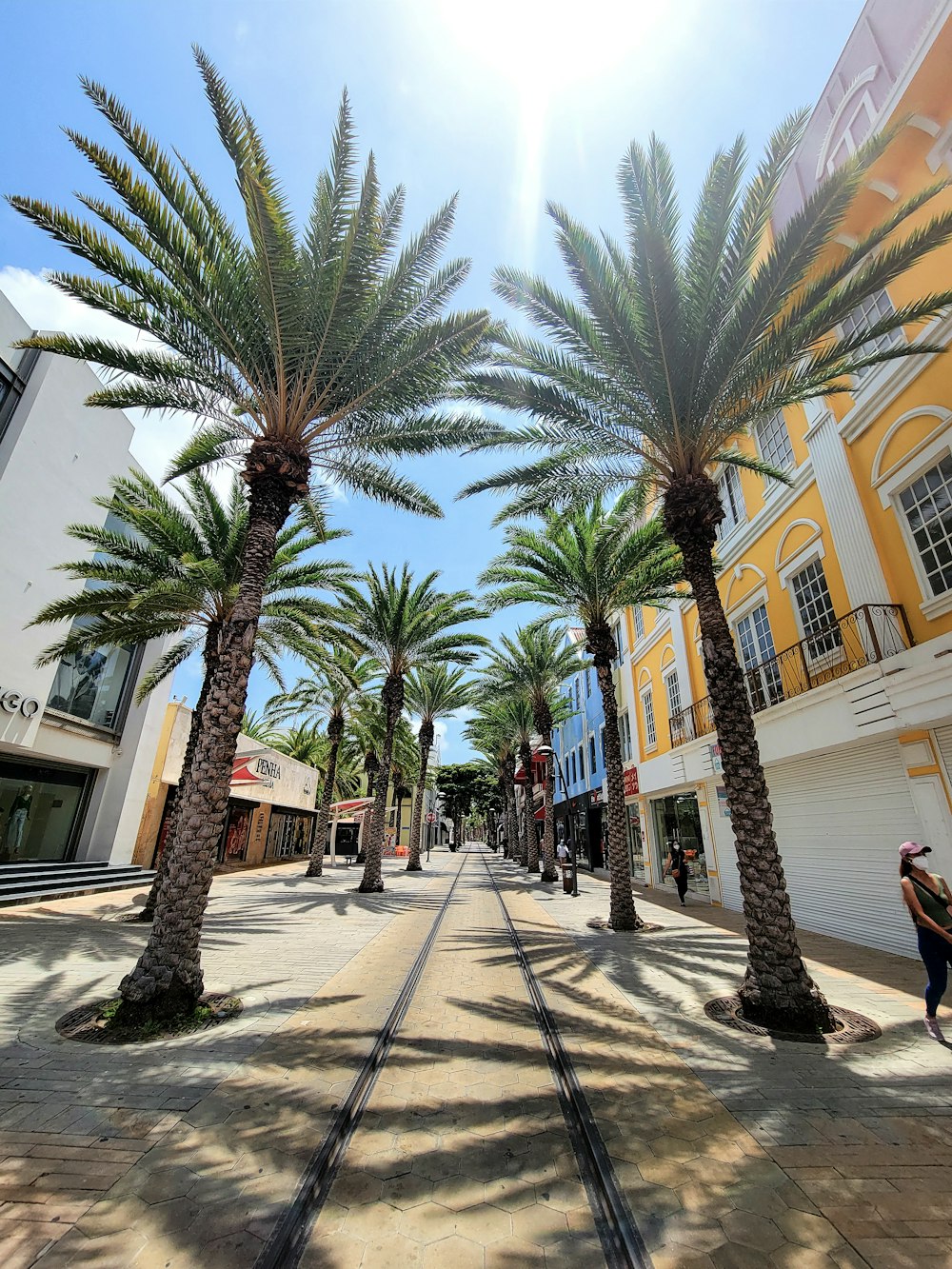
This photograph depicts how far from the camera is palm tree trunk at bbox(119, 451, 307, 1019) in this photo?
18.1ft

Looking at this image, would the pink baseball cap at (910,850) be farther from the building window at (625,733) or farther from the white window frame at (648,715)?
the building window at (625,733)

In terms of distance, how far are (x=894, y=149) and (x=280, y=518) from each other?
11608 mm

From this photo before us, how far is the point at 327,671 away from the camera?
65.0 feet

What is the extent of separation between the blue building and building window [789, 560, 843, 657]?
1419 cm

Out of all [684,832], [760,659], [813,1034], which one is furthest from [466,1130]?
[684,832]

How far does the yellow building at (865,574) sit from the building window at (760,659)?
0.17 feet

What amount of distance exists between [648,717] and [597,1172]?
64.2 ft

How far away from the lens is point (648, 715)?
21.8m

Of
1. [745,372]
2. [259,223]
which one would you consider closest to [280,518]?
[259,223]

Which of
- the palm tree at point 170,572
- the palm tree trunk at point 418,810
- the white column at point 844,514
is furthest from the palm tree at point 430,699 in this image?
the white column at point 844,514

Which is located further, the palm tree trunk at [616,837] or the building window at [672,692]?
the building window at [672,692]

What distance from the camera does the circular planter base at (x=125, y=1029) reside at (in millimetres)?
5016

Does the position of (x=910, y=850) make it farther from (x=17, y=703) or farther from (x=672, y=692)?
(x=17, y=703)

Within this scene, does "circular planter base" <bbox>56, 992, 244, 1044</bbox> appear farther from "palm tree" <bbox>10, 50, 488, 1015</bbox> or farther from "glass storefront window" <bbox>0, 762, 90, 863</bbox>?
"glass storefront window" <bbox>0, 762, 90, 863</bbox>
